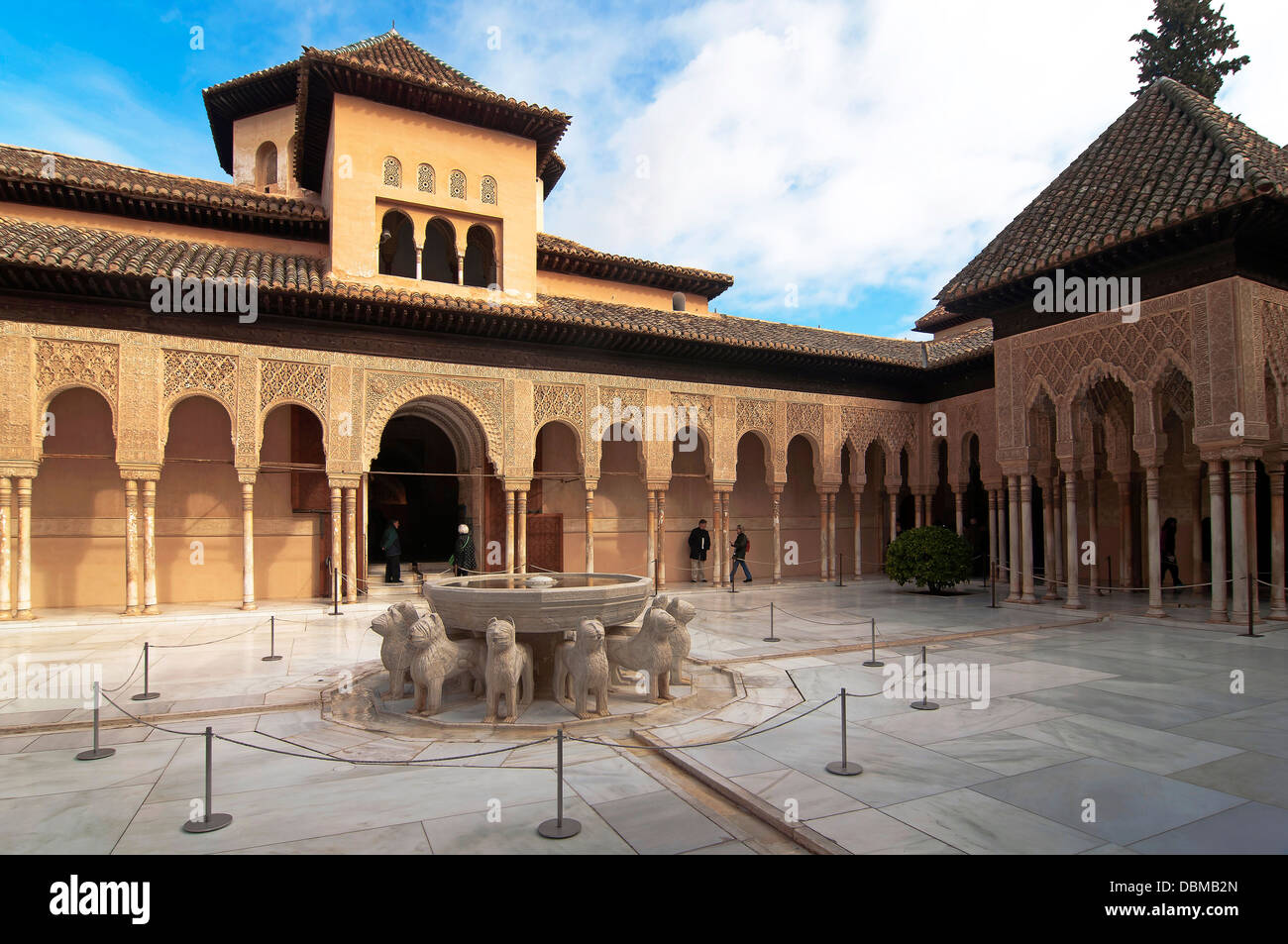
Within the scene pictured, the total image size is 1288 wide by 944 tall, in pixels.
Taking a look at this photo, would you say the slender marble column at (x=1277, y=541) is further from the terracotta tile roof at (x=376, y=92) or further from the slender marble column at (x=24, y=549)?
the slender marble column at (x=24, y=549)

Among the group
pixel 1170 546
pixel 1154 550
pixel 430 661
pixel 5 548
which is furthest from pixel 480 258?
pixel 1170 546

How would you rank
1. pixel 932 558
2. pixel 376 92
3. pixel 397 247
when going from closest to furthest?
pixel 376 92 < pixel 932 558 < pixel 397 247

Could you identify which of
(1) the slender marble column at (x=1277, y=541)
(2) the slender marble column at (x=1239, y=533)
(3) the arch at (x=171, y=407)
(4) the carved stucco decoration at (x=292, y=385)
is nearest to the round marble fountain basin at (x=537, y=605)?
(4) the carved stucco decoration at (x=292, y=385)

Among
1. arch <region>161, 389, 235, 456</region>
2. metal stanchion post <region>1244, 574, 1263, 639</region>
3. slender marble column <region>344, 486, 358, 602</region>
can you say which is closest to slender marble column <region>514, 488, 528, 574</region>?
slender marble column <region>344, 486, 358, 602</region>

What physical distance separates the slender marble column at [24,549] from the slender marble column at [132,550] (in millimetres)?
1209

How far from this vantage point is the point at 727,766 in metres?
4.48

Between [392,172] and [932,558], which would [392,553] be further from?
[932,558]

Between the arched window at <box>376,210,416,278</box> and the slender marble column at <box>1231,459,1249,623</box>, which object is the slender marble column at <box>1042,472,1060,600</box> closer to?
the slender marble column at <box>1231,459,1249,623</box>

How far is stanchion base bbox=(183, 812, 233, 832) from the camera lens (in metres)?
3.56

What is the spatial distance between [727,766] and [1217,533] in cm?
980

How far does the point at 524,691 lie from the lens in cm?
587

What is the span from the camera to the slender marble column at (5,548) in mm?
10750
